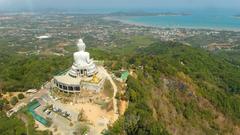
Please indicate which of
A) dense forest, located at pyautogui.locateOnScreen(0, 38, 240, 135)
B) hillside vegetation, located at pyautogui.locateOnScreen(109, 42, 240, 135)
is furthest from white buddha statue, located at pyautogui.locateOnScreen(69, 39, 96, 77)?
hillside vegetation, located at pyautogui.locateOnScreen(109, 42, 240, 135)

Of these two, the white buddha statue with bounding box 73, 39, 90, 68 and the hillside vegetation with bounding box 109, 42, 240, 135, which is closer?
the hillside vegetation with bounding box 109, 42, 240, 135

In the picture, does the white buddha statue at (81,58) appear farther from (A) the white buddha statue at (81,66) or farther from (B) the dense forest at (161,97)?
(B) the dense forest at (161,97)

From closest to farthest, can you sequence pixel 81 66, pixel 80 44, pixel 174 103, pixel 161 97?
1. pixel 81 66
2. pixel 80 44
3. pixel 161 97
4. pixel 174 103

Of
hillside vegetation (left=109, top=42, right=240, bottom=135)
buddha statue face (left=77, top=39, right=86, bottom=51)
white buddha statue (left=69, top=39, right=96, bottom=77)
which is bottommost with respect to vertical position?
hillside vegetation (left=109, top=42, right=240, bottom=135)

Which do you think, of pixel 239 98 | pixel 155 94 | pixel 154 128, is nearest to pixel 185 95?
pixel 155 94

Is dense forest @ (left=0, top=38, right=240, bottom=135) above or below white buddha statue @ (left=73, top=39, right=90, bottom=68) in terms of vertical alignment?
below

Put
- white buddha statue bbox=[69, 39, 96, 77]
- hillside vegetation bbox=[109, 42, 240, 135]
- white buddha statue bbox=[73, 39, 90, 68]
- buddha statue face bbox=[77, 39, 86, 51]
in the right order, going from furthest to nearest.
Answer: buddha statue face bbox=[77, 39, 86, 51] → white buddha statue bbox=[73, 39, 90, 68] → white buddha statue bbox=[69, 39, 96, 77] → hillside vegetation bbox=[109, 42, 240, 135]

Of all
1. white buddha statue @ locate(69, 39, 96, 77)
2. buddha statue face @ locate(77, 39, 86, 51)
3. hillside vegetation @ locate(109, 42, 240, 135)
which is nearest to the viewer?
hillside vegetation @ locate(109, 42, 240, 135)

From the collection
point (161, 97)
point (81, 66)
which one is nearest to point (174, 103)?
point (161, 97)

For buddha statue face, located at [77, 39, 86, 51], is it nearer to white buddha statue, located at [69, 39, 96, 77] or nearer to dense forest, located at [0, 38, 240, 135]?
white buddha statue, located at [69, 39, 96, 77]

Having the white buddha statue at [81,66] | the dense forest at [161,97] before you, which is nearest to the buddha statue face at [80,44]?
the white buddha statue at [81,66]

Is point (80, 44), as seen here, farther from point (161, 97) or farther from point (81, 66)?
point (161, 97)
